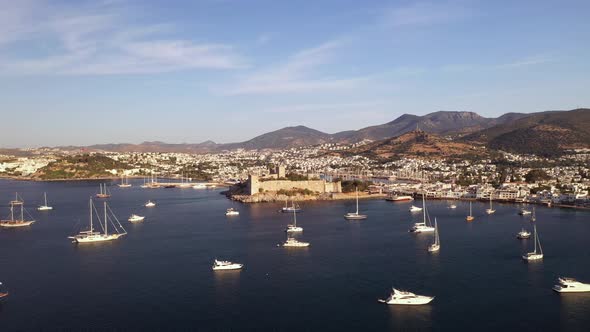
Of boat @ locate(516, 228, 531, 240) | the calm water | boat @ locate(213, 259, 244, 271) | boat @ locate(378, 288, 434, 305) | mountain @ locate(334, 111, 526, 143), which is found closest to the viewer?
the calm water

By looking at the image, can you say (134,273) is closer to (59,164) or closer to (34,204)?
(34,204)

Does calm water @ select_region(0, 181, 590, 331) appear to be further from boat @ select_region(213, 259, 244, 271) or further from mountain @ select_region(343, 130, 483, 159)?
mountain @ select_region(343, 130, 483, 159)

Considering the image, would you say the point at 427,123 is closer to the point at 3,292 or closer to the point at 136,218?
the point at 136,218

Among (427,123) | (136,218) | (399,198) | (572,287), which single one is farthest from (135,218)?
(427,123)

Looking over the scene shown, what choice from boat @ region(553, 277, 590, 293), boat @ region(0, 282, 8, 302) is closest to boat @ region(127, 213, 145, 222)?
boat @ region(0, 282, 8, 302)

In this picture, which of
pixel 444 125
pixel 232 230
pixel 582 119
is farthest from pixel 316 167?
pixel 444 125

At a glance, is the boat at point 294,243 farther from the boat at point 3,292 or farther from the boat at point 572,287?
the boat at point 3,292
